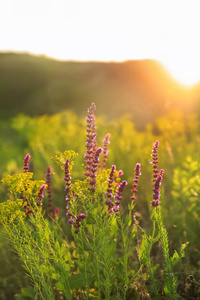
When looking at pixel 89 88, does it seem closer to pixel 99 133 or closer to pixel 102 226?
pixel 99 133

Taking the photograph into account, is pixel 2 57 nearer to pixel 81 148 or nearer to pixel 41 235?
pixel 81 148

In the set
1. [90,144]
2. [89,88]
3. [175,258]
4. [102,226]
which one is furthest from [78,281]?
[89,88]

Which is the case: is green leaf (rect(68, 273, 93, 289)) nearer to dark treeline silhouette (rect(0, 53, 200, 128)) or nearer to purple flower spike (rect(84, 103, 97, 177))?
purple flower spike (rect(84, 103, 97, 177))

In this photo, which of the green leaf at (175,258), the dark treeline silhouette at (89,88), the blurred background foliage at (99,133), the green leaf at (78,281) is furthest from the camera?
the dark treeline silhouette at (89,88)

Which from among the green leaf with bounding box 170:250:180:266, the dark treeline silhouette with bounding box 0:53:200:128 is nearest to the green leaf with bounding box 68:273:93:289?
the green leaf with bounding box 170:250:180:266

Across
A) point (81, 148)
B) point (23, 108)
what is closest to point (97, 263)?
point (81, 148)

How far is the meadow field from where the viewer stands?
5.86ft

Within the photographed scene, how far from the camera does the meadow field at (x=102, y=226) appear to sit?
1.79 metres

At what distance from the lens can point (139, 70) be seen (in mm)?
13695

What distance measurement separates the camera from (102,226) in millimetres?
1747

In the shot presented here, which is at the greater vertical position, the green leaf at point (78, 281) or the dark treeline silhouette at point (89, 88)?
the dark treeline silhouette at point (89, 88)

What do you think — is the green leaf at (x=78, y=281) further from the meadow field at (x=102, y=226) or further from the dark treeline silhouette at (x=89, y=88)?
the dark treeline silhouette at (x=89, y=88)

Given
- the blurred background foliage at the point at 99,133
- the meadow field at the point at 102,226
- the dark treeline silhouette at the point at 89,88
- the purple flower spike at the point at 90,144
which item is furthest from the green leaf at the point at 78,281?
the dark treeline silhouette at the point at 89,88

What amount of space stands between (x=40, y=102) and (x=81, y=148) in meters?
10.7
